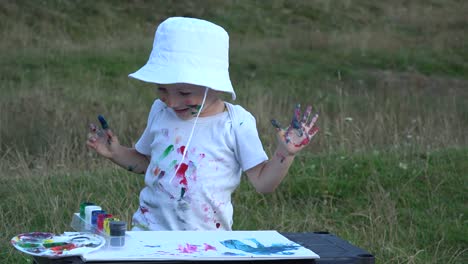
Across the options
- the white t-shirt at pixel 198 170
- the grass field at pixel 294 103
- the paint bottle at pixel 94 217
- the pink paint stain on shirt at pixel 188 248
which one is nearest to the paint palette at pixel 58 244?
the paint bottle at pixel 94 217

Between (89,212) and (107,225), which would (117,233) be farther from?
(89,212)

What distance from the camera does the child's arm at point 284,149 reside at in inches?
132

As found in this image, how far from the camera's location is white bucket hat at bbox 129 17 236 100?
350cm

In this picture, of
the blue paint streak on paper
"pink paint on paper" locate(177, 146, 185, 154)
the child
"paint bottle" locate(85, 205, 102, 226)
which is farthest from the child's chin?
the blue paint streak on paper

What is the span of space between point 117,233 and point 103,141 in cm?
104

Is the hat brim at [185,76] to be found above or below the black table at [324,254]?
above

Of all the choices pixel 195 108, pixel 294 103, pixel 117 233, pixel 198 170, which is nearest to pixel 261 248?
pixel 117 233

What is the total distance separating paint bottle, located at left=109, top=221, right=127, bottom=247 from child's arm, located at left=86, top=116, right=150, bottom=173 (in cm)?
97

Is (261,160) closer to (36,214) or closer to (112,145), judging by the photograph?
(112,145)

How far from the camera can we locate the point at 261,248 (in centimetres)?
301

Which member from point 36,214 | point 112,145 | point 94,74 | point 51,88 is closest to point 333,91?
point 94,74

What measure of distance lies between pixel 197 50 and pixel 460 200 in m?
2.98

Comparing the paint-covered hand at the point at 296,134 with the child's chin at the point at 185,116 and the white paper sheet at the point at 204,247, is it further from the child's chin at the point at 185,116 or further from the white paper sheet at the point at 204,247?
the child's chin at the point at 185,116

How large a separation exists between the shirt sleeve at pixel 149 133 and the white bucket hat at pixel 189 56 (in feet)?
1.00
